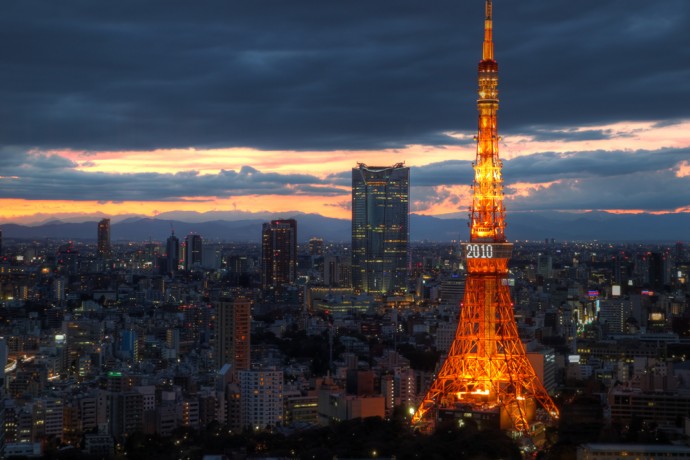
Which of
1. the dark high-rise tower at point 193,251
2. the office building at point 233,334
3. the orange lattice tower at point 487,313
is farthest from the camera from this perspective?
the dark high-rise tower at point 193,251

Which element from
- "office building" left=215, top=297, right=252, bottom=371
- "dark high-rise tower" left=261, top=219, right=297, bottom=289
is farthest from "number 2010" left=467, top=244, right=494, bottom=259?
"dark high-rise tower" left=261, top=219, right=297, bottom=289

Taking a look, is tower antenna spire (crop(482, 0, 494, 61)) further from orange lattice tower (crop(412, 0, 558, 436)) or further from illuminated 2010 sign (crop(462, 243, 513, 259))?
illuminated 2010 sign (crop(462, 243, 513, 259))

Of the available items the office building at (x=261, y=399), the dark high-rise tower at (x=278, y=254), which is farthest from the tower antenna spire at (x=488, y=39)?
the dark high-rise tower at (x=278, y=254)

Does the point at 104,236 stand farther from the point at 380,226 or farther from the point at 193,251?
the point at 380,226

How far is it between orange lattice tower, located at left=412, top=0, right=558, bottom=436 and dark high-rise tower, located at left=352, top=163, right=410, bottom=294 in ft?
173

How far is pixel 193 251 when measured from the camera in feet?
307

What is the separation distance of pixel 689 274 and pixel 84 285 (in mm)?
34203

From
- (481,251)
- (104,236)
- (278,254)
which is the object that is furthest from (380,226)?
(481,251)

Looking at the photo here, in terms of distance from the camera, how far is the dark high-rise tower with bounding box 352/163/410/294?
254 feet

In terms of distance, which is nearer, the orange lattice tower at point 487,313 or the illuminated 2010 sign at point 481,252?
the orange lattice tower at point 487,313

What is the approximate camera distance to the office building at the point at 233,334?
35.5m

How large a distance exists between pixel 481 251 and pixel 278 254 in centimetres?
5671

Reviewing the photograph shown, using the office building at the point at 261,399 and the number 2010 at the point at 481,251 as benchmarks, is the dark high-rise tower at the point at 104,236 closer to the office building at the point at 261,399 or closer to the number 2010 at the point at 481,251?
the office building at the point at 261,399

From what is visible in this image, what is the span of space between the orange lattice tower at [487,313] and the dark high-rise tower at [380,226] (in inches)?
2073
